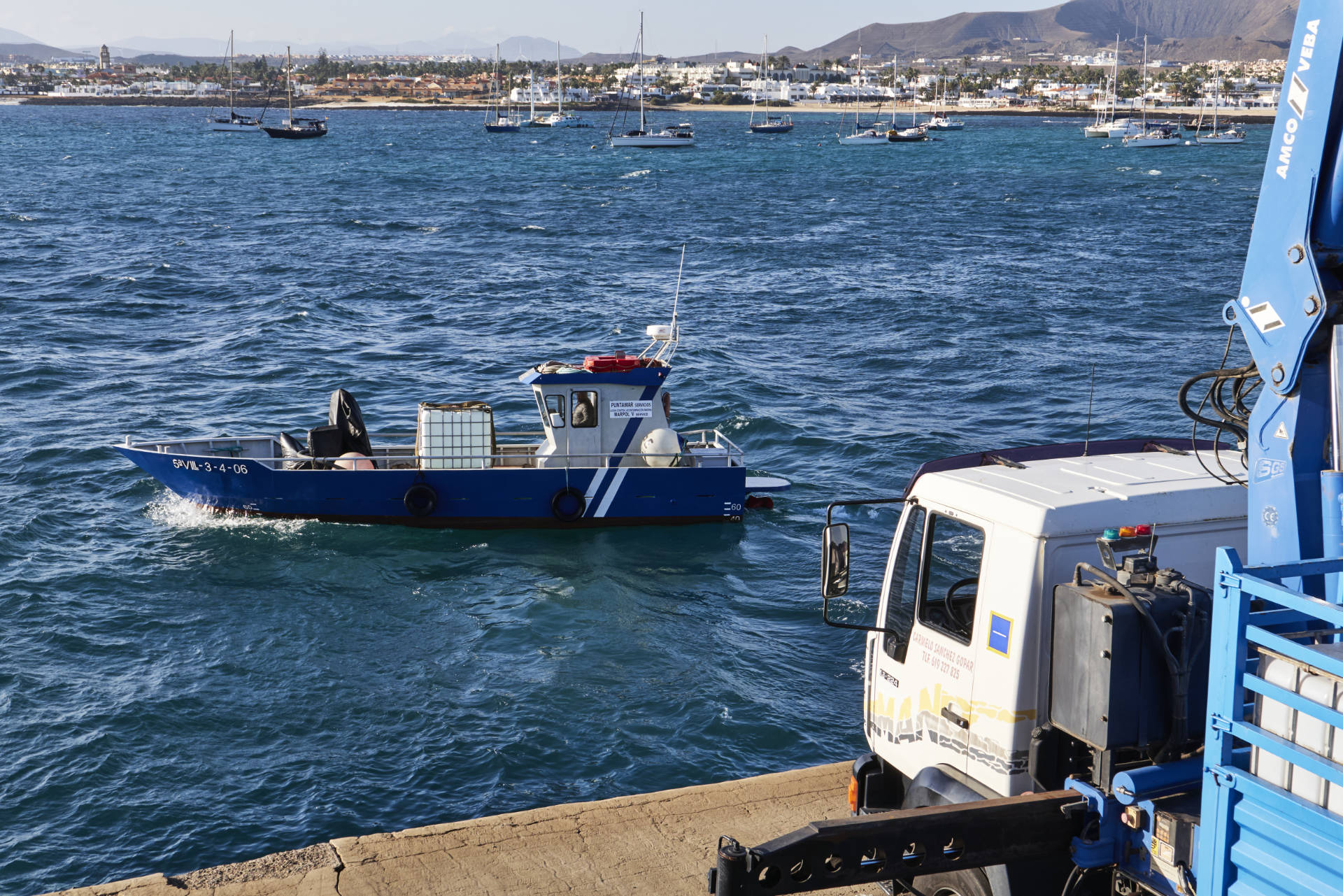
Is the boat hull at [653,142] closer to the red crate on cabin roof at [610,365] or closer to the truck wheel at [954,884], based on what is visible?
the red crate on cabin roof at [610,365]

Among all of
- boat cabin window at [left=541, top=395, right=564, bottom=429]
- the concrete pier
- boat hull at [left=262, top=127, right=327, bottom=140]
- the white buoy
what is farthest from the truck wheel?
boat hull at [left=262, top=127, right=327, bottom=140]

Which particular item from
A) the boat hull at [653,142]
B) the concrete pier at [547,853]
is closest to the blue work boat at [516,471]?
the concrete pier at [547,853]

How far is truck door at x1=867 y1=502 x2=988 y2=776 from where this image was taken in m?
7.35

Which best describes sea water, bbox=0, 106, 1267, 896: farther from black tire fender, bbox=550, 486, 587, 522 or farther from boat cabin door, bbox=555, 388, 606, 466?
boat cabin door, bbox=555, 388, 606, 466

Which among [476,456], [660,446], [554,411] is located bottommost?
[476,456]

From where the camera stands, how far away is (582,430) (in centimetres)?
2180

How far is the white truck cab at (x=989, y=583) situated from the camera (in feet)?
22.5

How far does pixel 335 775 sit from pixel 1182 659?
1003 centimetres

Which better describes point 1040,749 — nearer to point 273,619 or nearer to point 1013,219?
point 273,619

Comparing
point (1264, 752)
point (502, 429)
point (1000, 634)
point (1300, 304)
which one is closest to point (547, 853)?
point (1000, 634)

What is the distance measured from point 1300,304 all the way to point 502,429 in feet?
76.7

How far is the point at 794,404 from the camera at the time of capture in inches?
1254

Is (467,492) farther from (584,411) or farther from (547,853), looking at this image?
(547,853)

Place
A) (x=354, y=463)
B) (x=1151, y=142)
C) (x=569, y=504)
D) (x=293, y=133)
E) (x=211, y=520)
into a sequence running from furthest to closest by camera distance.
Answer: (x=293, y=133), (x=1151, y=142), (x=211, y=520), (x=354, y=463), (x=569, y=504)
